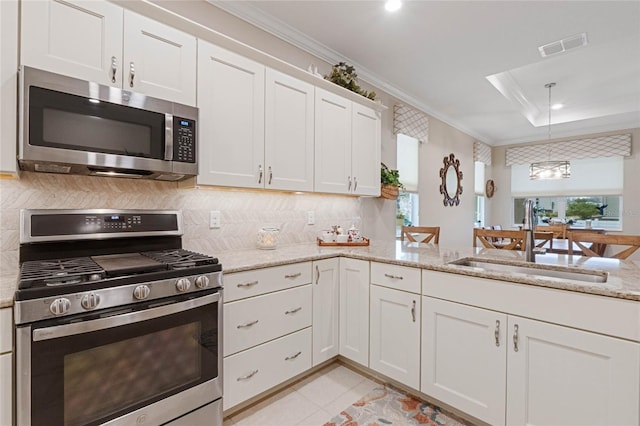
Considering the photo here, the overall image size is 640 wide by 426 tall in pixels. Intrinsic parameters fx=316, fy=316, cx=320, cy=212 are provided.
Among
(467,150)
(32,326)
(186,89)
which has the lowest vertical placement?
(32,326)

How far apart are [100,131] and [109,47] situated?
17.2 inches

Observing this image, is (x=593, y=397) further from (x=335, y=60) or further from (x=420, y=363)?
(x=335, y=60)

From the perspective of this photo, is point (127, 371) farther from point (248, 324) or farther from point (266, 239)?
point (266, 239)

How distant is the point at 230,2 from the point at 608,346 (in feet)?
Answer: 9.80

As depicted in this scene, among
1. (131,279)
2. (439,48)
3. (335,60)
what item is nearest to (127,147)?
(131,279)

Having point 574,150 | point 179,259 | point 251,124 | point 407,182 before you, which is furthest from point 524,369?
point 574,150

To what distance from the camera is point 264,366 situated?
1.92 m

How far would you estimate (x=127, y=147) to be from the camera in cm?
159

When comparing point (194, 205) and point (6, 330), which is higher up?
point (194, 205)

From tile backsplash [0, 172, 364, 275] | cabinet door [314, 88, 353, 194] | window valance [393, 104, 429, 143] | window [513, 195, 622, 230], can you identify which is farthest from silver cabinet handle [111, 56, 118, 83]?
window [513, 195, 622, 230]

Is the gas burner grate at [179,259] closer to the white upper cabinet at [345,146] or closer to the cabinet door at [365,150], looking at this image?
the white upper cabinet at [345,146]

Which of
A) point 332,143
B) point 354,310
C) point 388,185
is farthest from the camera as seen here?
point 388,185

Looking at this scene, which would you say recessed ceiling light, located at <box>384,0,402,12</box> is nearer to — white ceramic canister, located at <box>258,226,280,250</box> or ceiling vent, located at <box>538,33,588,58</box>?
ceiling vent, located at <box>538,33,588,58</box>

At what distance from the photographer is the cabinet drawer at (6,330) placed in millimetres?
1104
